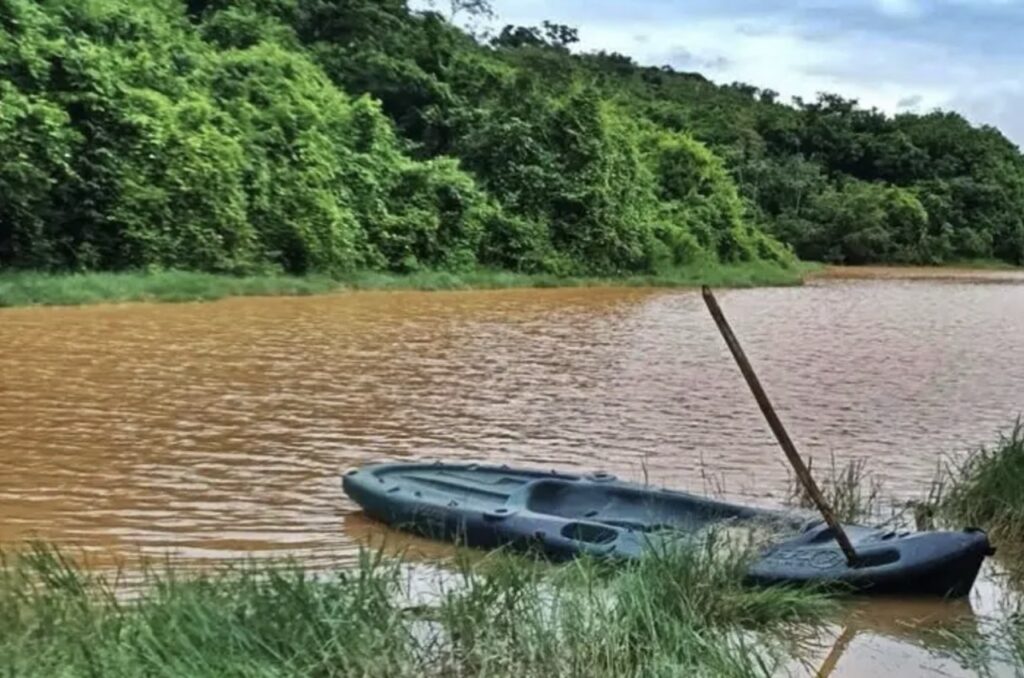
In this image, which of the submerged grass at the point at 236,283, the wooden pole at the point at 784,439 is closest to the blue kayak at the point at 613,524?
the wooden pole at the point at 784,439

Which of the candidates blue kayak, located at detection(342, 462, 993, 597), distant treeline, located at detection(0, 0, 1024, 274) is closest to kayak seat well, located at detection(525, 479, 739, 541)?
blue kayak, located at detection(342, 462, 993, 597)

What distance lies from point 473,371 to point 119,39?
49.9 ft

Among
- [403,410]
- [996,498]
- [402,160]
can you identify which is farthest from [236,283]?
[996,498]

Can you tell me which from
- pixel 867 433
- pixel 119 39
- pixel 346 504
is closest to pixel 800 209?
pixel 119 39

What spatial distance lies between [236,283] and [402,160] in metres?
8.97

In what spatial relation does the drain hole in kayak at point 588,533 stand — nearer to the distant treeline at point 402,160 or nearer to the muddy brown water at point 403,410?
the muddy brown water at point 403,410

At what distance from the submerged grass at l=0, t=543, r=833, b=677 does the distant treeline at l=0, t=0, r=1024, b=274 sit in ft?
64.6

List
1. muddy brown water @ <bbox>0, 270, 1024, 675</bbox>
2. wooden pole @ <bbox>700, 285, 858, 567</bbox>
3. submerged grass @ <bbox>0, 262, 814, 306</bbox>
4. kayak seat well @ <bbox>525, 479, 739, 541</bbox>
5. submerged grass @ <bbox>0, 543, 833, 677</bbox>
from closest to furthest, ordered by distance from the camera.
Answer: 1. submerged grass @ <bbox>0, 543, 833, 677</bbox>
2. wooden pole @ <bbox>700, 285, 858, 567</bbox>
3. kayak seat well @ <bbox>525, 479, 739, 541</bbox>
4. muddy brown water @ <bbox>0, 270, 1024, 675</bbox>
5. submerged grass @ <bbox>0, 262, 814, 306</bbox>

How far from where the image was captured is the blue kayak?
5.78 meters

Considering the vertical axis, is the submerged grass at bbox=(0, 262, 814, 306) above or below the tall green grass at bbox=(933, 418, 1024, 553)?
above

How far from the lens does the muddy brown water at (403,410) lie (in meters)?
7.26

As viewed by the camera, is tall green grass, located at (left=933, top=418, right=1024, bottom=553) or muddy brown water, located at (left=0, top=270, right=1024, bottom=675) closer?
tall green grass, located at (left=933, top=418, right=1024, bottom=553)

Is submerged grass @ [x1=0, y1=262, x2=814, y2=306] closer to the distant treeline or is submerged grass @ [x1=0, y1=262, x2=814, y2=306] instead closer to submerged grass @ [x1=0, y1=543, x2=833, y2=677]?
the distant treeline

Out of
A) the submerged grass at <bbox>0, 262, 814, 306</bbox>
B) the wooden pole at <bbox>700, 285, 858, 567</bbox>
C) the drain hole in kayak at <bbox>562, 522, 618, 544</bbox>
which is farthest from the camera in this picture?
the submerged grass at <bbox>0, 262, 814, 306</bbox>
